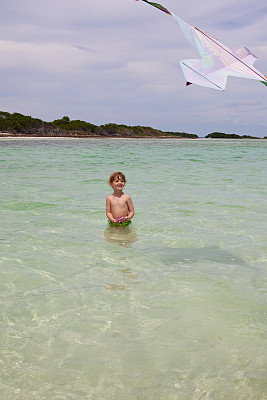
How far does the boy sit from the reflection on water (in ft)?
0.49

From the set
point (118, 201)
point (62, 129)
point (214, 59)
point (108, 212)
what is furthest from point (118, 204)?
point (62, 129)

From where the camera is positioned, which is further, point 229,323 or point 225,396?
point 229,323

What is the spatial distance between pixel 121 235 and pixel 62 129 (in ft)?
309

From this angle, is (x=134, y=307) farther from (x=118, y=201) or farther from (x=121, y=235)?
(x=118, y=201)

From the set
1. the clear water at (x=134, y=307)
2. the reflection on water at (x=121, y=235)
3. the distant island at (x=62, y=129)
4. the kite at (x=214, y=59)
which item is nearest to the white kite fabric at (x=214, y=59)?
the kite at (x=214, y=59)

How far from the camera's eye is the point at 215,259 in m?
5.18

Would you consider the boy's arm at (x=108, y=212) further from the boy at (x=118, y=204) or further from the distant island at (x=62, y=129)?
the distant island at (x=62, y=129)

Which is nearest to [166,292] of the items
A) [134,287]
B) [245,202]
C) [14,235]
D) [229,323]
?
[134,287]

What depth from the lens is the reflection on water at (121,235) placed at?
6.05 m

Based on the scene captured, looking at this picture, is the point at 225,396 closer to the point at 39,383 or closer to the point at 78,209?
the point at 39,383

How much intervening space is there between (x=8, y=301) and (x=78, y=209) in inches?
186

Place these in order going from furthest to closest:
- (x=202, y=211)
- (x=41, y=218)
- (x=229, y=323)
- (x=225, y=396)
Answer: (x=202, y=211), (x=41, y=218), (x=229, y=323), (x=225, y=396)

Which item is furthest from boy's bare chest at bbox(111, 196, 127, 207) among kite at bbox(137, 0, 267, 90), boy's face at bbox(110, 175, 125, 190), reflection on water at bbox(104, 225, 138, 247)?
kite at bbox(137, 0, 267, 90)

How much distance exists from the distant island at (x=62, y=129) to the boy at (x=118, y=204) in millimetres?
70167
